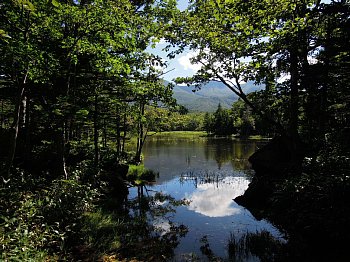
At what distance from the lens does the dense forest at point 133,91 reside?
6.24m

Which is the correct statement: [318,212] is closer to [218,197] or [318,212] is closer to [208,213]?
[208,213]

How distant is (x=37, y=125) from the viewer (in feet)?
51.2

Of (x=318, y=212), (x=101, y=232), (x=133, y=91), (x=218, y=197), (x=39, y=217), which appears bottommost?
(x=218, y=197)

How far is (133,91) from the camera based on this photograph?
11.3 meters

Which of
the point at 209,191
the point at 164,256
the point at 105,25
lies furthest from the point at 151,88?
the point at 209,191

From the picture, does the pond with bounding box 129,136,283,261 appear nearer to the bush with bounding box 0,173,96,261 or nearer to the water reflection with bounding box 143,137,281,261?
the water reflection with bounding box 143,137,281,261

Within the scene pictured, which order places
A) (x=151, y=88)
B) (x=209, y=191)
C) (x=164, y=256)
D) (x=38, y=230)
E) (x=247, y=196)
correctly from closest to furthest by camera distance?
(x=38, y=230) < (x=164, y=256) < (x=151, y=88) < (x=247, y=196) < (x=209, y=191)

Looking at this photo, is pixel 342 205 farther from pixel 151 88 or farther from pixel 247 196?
pixel 151 88

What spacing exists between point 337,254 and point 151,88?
928cm

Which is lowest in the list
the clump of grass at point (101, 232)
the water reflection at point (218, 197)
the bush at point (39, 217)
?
the water reflection at point (218, 197)

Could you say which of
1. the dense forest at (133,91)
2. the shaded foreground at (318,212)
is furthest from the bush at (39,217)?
the shaded foreground at (318,212)

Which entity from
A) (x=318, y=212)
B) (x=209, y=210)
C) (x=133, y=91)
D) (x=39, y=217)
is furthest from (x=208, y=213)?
(x=39, y=217)

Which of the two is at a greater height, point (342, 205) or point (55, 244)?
point (342, 205)

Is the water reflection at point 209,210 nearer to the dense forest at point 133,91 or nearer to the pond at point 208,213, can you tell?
the pond at point 208,213
